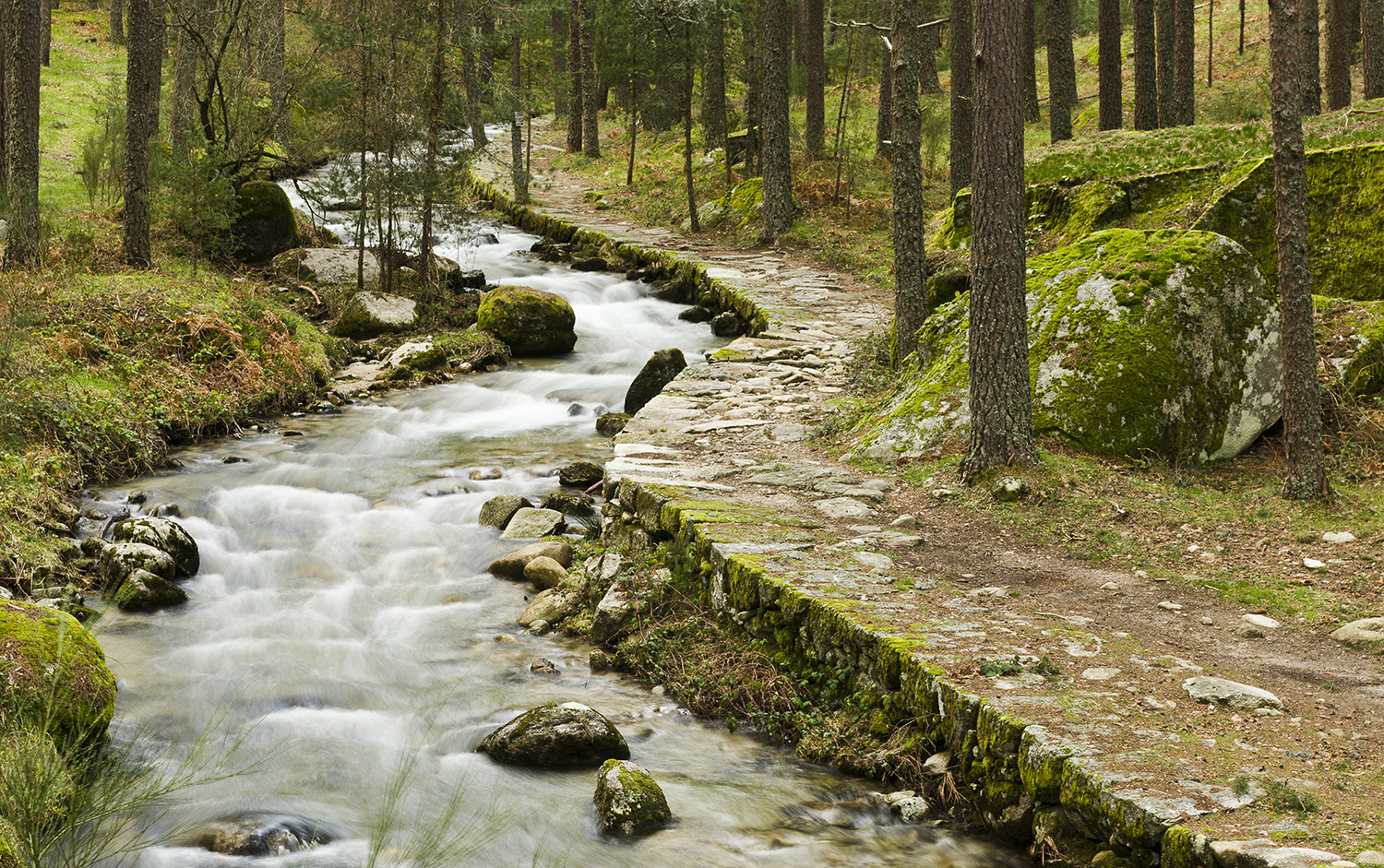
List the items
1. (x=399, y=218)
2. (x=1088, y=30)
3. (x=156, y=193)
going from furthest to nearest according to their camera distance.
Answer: (x=1088, y=30) < (x=399, y=218) < (x=156, y=193)

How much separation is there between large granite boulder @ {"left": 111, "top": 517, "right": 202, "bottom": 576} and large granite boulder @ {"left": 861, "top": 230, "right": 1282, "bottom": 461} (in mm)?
5780

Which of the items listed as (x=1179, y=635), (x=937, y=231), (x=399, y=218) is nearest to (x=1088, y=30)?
(x=937, y=231)

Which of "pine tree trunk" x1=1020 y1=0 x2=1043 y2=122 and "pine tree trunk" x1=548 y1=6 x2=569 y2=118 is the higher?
"pine tree trunk" x1=548 y1=6 x2=569 y2=118

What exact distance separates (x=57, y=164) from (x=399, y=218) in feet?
37.8

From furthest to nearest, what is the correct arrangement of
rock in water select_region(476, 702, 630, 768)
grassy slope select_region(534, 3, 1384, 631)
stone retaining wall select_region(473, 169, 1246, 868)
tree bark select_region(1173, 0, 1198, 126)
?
tree bark select_region(1173, 0, 1198, 126) → grassy slope select_region(534, 3, 1384, 631) → rock in water select_region(476, 702, 630, 768) → stone retaining wall select_region(473, 169, 1246, 868)

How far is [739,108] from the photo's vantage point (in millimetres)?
27578

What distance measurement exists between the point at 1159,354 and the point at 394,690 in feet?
19.0

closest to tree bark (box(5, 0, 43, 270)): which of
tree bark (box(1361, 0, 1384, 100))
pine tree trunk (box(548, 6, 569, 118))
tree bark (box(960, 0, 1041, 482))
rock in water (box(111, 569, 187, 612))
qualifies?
rock in water (box(111, 569, 187, 612))

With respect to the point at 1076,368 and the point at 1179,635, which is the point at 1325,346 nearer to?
the point at 1076,368

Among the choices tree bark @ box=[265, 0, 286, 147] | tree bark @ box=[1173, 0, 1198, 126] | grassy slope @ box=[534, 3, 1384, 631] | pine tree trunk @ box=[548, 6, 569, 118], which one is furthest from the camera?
pine tree trunk @ box=[548, 6, 569, 118]

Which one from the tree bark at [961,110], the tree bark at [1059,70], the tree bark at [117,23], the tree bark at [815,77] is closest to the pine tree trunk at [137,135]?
the tree bark at [961,110]

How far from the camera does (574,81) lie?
29047 millimetres

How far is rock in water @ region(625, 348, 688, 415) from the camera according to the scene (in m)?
11.8

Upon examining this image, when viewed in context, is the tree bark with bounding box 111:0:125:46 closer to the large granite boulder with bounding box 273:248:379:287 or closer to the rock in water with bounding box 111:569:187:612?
the large granite boulder with bounding box 273:248:379:287
